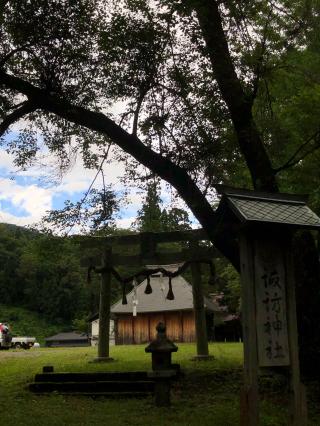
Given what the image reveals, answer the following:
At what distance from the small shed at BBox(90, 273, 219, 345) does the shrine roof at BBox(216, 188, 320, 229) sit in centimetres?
2454

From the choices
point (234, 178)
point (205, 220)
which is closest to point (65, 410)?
point (205, 220)

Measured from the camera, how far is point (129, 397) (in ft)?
31.2

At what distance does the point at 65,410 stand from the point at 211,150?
5.08 m

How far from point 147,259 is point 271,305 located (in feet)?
28.0

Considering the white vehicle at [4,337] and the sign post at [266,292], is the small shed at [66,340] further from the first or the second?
the sign post at [266,292]

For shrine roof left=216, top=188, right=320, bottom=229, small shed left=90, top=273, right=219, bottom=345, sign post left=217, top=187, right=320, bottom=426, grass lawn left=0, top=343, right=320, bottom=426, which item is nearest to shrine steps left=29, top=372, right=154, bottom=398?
grass lawn left=0, top=343, right=320, bottom=426

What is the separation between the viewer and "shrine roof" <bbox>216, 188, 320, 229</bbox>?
19.0 ft

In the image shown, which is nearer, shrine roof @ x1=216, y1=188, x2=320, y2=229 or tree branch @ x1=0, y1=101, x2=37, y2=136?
shrine roof @ x1=216, y1=188, x2=320, y2=229

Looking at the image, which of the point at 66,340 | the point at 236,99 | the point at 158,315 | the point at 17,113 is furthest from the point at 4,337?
the point at 66,340

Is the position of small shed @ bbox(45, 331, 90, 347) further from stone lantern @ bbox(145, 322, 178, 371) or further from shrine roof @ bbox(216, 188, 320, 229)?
shrine roof @ bbox(216, 188, 320, 229)

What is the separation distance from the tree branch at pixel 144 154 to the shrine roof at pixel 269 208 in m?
2.24

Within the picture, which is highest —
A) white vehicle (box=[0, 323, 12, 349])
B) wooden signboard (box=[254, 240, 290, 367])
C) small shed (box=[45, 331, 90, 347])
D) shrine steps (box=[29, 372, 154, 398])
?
wooden signboard (box=[254, 240, 290, 367])

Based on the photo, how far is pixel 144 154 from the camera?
905 cm

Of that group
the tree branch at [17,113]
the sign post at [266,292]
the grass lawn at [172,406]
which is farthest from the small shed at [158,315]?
the sign post at [266,292]
